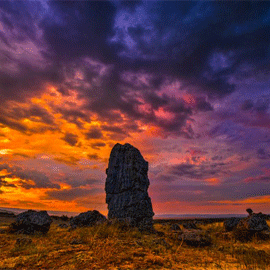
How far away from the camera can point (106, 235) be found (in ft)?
33.2

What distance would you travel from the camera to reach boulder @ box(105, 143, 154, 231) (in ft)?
49.6

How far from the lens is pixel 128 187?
15891 millimetres

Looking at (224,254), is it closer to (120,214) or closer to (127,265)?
(127,265)

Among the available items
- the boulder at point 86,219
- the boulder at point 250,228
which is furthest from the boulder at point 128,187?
the boulder at point 250,228

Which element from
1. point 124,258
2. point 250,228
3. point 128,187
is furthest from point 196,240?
point 128,187

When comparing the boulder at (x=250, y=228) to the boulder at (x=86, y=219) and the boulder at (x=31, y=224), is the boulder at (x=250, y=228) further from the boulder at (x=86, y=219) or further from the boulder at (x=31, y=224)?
the boulder at (x=31, y=224)

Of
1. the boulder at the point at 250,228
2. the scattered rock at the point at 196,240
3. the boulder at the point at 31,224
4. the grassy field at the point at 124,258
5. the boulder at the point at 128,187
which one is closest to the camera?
the grassy field at the point at 124,258

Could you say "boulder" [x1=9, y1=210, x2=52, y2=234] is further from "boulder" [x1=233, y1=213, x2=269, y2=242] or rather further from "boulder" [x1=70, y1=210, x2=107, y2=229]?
"boulder" [x1=233, y1=213, x2=269, y2=242]

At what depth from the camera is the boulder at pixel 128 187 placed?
1510 centimetres

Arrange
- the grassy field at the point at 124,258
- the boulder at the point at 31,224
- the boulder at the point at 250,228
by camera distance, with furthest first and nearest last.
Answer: the boulder at the point at 31,224 < the boulder at the point at 250,228 < the grassy field at the point at 124,258

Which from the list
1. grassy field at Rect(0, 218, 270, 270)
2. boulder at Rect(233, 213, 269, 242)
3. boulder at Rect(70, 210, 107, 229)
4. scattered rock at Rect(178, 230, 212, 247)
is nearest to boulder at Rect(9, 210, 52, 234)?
boulder at Rect(70, 210, 107, 229)

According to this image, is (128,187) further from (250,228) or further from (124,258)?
(124,258)

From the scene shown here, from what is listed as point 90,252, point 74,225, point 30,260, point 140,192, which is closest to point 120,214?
point 140,192

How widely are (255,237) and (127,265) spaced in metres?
9.91
